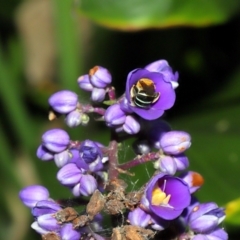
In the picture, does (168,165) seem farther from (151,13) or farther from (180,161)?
(151,13)

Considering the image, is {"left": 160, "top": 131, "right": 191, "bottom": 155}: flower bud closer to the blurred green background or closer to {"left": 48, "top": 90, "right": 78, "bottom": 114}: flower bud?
{"left": 48, "top": 90, "right": 78, "bottom": 114}: flower bud

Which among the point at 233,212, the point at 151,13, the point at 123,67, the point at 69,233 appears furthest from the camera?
the point at 123,67

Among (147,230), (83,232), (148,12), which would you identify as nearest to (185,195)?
(147,230)


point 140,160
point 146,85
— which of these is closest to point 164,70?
point 146,85

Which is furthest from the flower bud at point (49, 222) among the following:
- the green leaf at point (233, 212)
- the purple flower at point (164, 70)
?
the green leaf at point (233, 212)

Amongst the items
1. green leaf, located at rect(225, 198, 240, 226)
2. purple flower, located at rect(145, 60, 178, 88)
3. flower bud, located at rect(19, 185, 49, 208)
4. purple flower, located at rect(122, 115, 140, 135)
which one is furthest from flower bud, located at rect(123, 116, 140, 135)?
green leaf, located at rect(225, 198, 240, 226)

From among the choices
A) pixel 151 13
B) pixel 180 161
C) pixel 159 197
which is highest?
pixel 151 13

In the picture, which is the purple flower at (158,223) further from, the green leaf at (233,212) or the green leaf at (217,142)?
the green leaf at (217,142)
